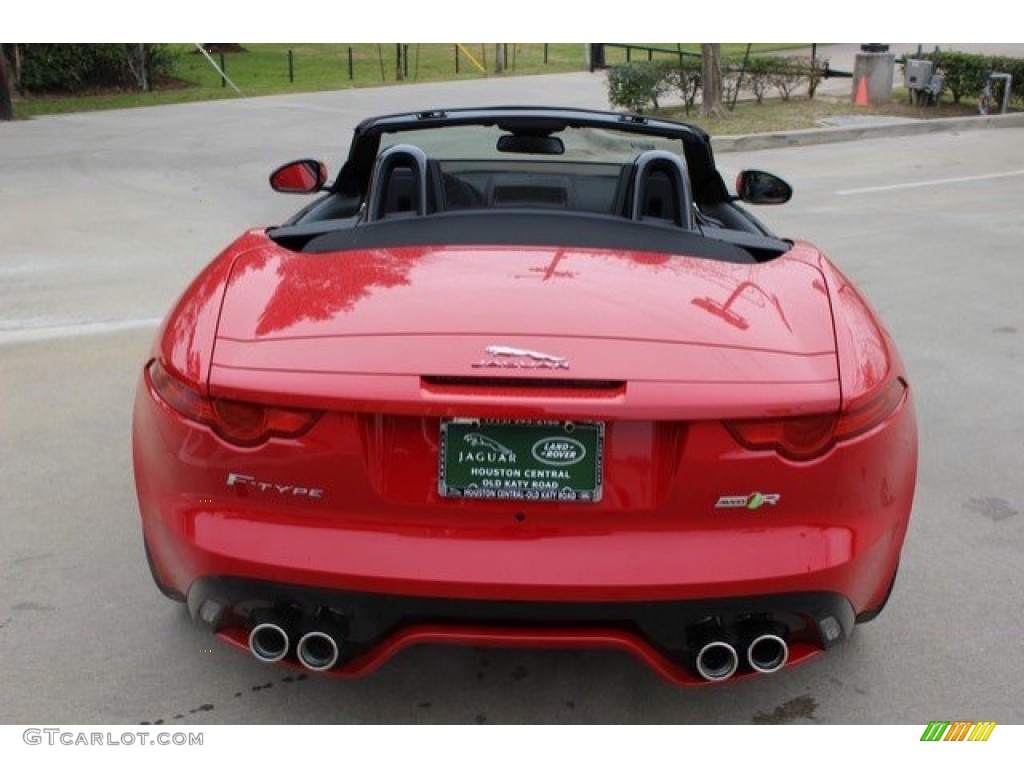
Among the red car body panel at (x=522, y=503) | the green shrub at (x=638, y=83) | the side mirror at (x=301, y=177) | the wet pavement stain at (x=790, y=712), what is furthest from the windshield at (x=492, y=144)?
the green shrub at (x=638, y=83)

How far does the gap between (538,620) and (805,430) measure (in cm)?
71

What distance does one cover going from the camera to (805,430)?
110 inches

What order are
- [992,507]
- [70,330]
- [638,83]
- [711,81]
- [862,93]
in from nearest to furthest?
1. [992,507]
2. [70,330]
3. [711,81]
4. [638,83]
5. [862,93]

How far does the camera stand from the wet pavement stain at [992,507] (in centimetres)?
459

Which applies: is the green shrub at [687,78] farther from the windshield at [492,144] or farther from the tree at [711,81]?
the windshield at [492,144]

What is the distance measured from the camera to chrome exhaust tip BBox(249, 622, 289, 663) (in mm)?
2891

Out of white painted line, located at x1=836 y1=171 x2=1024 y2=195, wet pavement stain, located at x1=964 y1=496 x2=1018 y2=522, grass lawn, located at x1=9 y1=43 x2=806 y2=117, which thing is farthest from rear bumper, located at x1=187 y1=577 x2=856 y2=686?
grass lawn, located at x1=9 y1=43 x2=806 y2=117

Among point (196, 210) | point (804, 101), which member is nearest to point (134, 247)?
point (196, 210)

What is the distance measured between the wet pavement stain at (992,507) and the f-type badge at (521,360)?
2.49m

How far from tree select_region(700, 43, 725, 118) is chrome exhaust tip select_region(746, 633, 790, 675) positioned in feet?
48.4

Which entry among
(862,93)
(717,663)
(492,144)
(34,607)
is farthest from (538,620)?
(862,93)

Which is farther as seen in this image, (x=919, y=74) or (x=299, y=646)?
(x=919, y=74)

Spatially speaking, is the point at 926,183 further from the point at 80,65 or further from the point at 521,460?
the point at 80,65

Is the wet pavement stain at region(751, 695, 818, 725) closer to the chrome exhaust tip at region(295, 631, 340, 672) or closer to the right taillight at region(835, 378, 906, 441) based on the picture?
the right taillight at region(835, 378, 906, 441)
